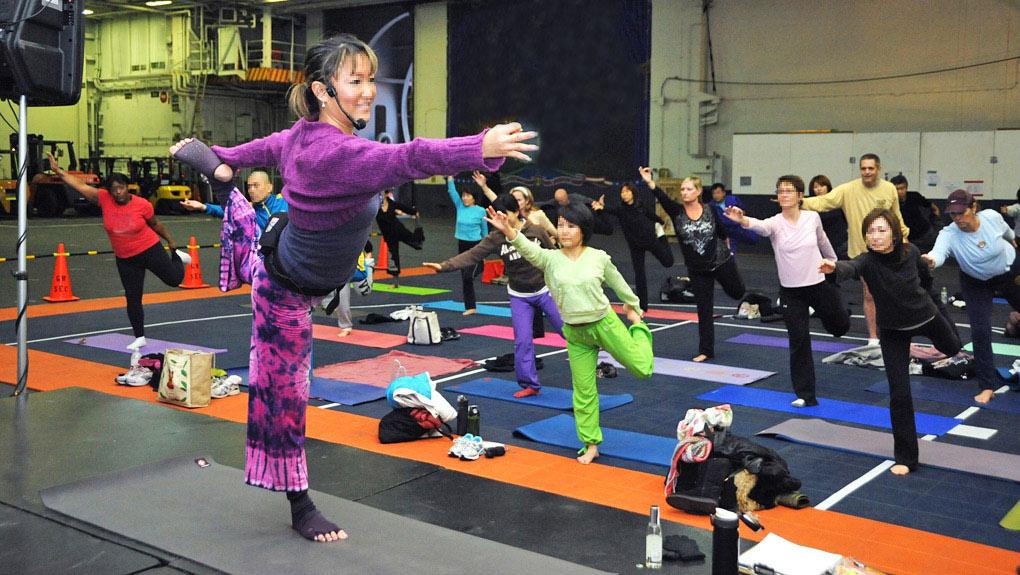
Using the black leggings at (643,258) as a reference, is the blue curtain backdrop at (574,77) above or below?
above

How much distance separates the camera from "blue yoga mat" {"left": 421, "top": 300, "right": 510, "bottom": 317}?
1293 cm

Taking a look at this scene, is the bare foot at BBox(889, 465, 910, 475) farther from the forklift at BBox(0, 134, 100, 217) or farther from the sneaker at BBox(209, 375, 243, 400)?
the forklift at BBox(0, 134, 100, 217)

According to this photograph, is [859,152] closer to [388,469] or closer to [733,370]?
[733,370]

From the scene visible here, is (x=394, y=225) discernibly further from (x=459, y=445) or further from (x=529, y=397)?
(x=459, y=445)

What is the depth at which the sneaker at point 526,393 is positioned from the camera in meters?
8.13

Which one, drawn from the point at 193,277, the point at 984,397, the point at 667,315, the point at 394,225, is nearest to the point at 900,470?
the point at 984,397

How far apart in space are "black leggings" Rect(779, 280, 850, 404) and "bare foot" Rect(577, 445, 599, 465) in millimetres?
2316

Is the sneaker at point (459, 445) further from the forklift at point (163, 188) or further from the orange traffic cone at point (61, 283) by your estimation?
the forklift at point (163, 188)

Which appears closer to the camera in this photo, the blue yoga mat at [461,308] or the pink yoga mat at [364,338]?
the pink yoga mat at [364,338]

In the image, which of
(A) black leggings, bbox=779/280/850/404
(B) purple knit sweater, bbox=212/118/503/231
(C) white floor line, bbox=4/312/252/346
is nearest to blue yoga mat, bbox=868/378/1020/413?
(A) black leggings, bbox=779/280/850/404

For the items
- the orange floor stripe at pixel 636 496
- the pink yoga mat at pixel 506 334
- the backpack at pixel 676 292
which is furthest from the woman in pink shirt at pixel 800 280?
the backpack at pixel 676 292

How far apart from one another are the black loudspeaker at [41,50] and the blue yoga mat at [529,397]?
385 centimetres

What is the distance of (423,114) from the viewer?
99.1 ft

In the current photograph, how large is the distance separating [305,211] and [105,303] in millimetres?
10620
